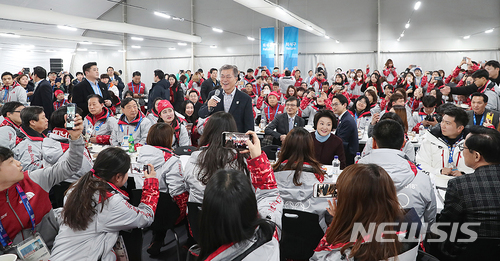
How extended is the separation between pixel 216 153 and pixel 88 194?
0.77m

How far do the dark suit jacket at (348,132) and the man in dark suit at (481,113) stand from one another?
1382mm

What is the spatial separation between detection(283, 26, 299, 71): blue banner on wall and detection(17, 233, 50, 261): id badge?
578 inches

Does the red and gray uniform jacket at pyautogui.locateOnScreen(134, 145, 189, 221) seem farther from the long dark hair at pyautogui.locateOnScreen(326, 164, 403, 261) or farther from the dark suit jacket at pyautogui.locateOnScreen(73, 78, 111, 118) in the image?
the dark suit jacket at pyautogui.locateOnScreen(73, 78, 111, 118)

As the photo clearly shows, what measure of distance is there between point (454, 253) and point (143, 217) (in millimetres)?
1899

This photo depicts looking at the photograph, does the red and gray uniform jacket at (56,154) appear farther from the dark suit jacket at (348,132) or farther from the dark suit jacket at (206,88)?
the dark suit jacket at (206,88)

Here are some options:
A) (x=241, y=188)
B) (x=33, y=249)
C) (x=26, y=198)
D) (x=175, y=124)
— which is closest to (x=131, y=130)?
(x=175, y=124)

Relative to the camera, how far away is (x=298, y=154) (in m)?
2.48

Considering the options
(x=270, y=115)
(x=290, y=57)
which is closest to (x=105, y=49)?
(x=290, y=57)

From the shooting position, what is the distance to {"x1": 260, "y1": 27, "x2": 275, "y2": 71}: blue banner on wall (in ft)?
52.3

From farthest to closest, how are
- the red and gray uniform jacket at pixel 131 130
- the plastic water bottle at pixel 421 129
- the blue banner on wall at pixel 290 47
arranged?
the blue banner on wall at pixel 290 47 → the plastic water bottle at pixel 421 129 → the red and gray uniform jacket at pixel 131 130

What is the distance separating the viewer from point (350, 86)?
37.3 feet

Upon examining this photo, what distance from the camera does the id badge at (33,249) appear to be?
1.81 m

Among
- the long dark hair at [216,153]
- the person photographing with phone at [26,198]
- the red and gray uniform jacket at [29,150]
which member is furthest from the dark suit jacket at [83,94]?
the long dark hair at [216,153]

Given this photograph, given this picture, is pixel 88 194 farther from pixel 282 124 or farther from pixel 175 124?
pixel 282 124
